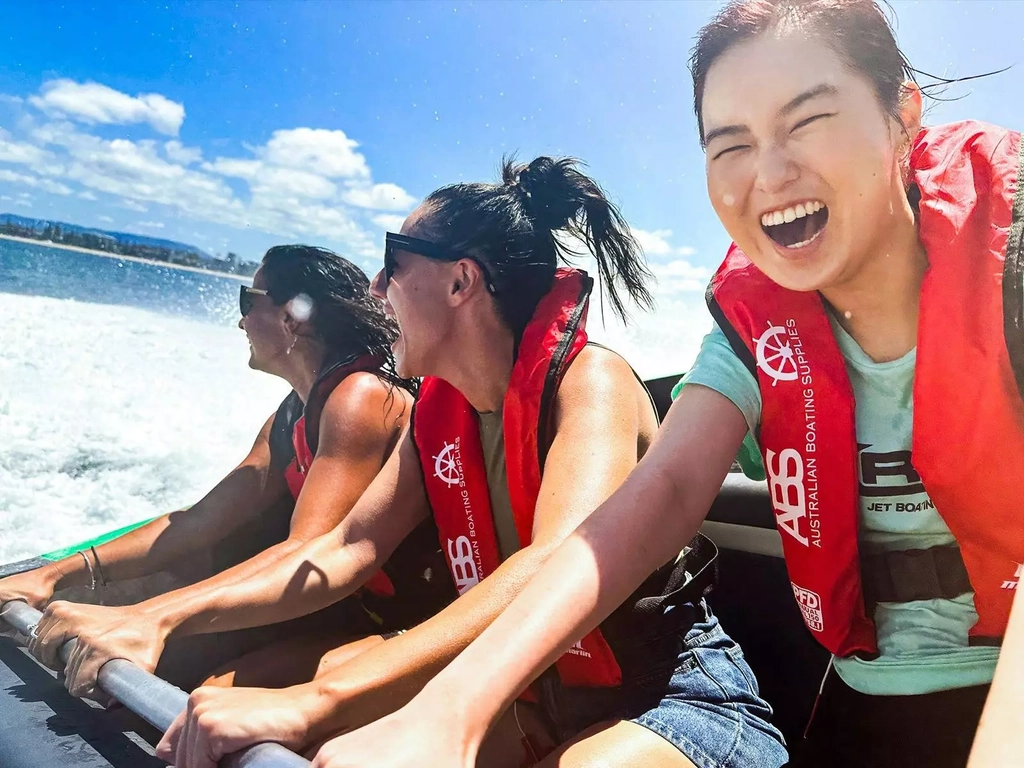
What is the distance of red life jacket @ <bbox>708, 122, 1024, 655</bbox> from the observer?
0.70 metres

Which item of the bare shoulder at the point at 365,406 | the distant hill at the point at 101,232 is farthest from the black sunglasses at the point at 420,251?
the distant hill at the point at 101,232

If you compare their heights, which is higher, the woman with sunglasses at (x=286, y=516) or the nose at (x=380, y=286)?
the nose at (x=380, y=286)

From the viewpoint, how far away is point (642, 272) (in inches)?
50.9

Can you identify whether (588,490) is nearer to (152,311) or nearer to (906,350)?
(906,350)

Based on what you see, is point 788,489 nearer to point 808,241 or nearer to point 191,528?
point 808,241

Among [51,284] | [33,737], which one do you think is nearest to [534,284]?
[33,737]

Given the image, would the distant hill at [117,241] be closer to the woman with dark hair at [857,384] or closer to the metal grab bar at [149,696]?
the metal grab bar at [149,696]

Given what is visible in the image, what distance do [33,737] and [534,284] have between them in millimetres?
970

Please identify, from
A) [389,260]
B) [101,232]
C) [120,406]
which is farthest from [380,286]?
[120,406]

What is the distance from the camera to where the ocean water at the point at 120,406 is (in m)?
2.30

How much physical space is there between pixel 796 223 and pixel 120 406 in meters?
2.50

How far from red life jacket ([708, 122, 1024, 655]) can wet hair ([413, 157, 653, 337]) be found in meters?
0.39

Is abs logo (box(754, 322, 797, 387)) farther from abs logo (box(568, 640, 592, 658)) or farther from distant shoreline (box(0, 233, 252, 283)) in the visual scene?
distant shoreline (box(0, 233, 252, 283))

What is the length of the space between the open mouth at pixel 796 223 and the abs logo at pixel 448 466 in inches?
25.5
